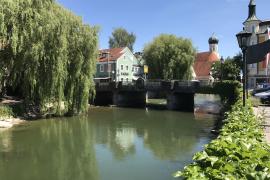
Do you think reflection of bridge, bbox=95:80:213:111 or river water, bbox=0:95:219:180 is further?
reflection of bridge, bbox=95:80:213:111

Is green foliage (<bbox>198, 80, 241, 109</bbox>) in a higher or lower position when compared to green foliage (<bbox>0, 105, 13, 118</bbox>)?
higher

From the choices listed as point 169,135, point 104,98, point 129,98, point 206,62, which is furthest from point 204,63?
point 169,135

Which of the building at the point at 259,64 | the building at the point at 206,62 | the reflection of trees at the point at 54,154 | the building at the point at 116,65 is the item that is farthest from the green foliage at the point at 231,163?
the building at the point at 206,62

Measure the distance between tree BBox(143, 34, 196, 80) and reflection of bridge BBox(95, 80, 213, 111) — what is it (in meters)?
10.00

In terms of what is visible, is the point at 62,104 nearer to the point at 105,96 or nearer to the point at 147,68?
the point at 105,96

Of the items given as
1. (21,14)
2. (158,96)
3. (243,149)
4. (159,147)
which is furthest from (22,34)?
(158,96)

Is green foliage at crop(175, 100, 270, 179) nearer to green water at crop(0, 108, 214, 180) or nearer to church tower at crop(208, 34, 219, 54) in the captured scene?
green water at crop(0, 108, 214, 180)

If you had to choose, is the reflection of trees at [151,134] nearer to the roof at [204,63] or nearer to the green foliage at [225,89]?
the green foliage at [225,89]

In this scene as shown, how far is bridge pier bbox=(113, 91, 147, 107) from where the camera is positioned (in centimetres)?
5609

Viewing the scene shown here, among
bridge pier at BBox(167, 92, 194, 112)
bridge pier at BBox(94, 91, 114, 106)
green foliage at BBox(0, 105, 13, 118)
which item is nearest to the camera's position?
green foliage at BBox(0, 105, 13, 118)

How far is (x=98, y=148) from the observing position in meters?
22.6

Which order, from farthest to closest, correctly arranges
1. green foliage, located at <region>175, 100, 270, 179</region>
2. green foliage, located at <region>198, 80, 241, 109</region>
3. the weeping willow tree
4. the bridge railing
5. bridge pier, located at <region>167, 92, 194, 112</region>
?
bridge pier, located at <region>167, 92, 194, 112</region>, the bridge railing, green foliage, located at <region>198, 80, 241, 109</region>, the weeping willow tree, green foliage, located at <region>175, 100, 270, 179</region>

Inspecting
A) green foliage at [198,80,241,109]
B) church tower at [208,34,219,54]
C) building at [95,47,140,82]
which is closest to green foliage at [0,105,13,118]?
green foliage at [198,80,241,109]

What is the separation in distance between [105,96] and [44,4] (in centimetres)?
2959
